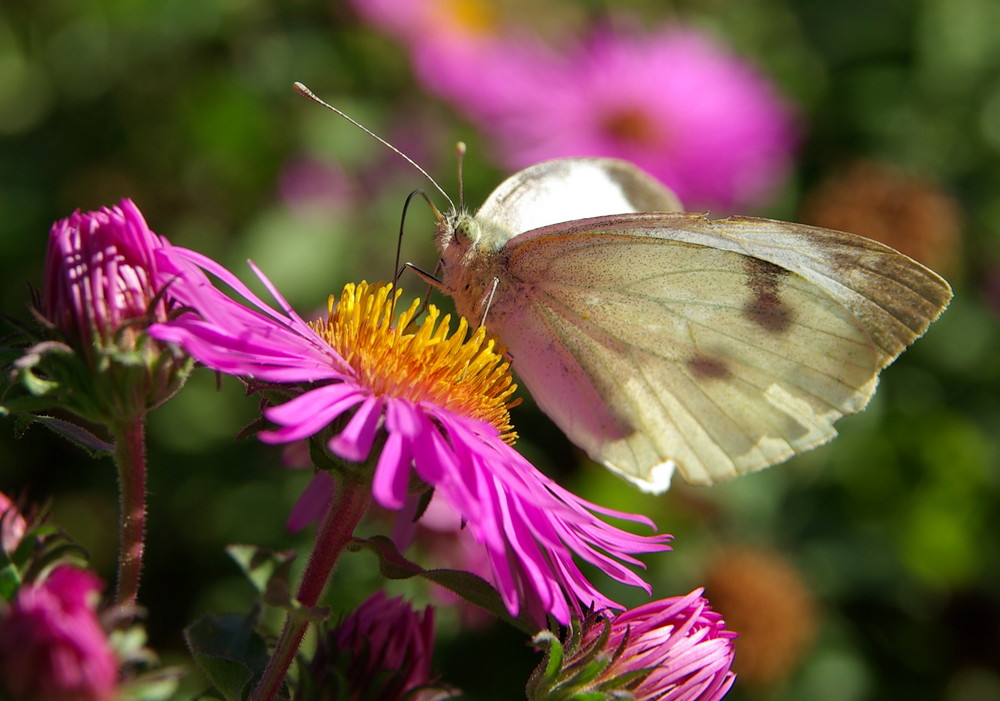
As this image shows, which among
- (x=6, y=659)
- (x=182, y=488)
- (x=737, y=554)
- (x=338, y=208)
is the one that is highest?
(x=6, y=659)

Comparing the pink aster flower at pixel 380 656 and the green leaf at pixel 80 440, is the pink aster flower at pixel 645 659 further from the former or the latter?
the green leaf at pixel 80 440

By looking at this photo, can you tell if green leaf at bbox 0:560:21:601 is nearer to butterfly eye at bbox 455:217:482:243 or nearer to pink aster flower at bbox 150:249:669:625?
pink aster flower at bbox 150:249:669:625

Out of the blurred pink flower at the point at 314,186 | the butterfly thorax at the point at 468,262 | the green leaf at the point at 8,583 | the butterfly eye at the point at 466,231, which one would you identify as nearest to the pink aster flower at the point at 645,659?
the green leaf at the point at 8,583

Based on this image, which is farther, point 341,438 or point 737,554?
point 737,554

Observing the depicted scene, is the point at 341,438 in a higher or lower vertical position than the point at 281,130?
higher

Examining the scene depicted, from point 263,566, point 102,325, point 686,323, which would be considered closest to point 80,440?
point 102,325

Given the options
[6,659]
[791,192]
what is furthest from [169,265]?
[791,192]

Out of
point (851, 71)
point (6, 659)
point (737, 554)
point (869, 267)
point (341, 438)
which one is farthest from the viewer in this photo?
point (851, 71)

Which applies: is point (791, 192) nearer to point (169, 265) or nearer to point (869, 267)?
point (869, 267)
